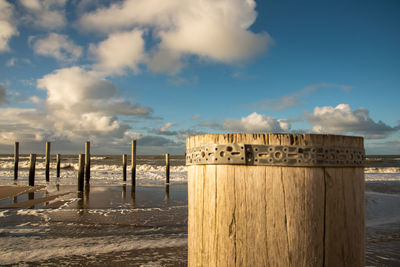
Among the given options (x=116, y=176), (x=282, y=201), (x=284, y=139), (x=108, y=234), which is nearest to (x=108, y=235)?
(x=108, y=234)

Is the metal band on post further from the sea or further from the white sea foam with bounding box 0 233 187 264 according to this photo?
the white sea foam with bounding box 0 233 187 264

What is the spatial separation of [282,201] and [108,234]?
4948mm

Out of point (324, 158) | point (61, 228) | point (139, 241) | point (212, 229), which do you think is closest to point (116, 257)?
point (139, 241)

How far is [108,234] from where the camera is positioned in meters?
5.51

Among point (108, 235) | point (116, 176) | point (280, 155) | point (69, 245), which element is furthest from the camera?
point (116, 176)

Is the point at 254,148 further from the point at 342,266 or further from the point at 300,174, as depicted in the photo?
the point at 342,266

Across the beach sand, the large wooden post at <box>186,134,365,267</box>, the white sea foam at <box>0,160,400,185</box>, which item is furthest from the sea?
the white sea foam at <box>0,160,400,185</box>

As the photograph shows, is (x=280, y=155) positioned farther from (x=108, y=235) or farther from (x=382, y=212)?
(x=382, y=212)

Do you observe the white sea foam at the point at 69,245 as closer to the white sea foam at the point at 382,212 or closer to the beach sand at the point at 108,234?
the beach sand at the point at 108,234

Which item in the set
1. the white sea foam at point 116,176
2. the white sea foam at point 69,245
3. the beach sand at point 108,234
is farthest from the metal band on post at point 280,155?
the white sea foam at point 116,176

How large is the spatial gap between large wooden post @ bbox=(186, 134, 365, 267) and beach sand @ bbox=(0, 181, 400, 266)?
9.27 ft

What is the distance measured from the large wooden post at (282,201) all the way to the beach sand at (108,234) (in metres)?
2.83

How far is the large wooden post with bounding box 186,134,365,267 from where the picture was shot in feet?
4.94

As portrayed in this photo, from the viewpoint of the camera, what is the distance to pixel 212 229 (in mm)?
1649
